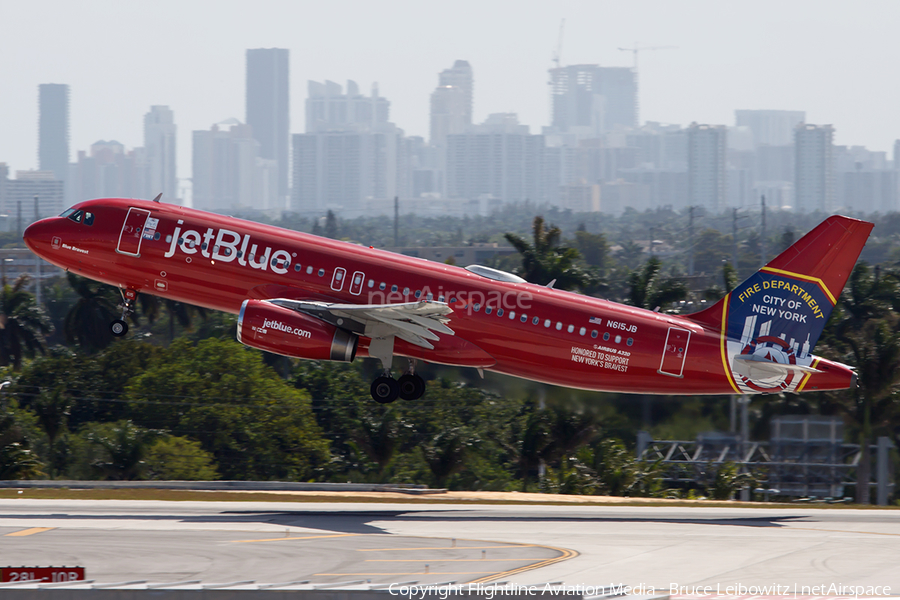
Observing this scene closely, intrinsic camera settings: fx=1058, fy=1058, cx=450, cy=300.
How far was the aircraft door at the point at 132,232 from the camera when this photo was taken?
128 ft

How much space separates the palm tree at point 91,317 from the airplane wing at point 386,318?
62842 millimetres

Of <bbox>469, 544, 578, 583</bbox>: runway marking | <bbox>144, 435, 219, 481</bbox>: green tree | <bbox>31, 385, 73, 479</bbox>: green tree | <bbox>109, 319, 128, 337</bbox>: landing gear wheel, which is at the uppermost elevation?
<bbox>109, 319, 128, 337</bbox>: landing gear wheel

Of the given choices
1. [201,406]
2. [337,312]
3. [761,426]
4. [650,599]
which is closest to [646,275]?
[761,426]

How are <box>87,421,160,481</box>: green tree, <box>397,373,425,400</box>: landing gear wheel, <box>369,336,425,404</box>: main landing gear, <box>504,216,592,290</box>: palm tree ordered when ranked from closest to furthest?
<box>369,336,425,404</box>: main landing gear, <box>397,373,425,400</box>: landing gear wheel, <box>87,421,160,481</box>: green tree, <box>504,216,592,290</box>: palm tree

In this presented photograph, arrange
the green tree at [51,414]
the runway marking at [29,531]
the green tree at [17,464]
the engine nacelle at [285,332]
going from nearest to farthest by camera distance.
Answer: the runway marking at [29,531] < the engine nacelle at [285,332] < the green tree at [17,464] < the green tree at [51,414]

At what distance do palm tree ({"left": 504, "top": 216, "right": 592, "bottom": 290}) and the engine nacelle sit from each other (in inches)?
1648

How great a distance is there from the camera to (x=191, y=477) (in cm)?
6950

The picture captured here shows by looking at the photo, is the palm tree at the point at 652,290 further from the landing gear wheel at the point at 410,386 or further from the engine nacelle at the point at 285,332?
the engine nacelle at the point at 285,332

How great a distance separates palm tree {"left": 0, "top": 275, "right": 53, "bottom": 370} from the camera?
9688 centimetres

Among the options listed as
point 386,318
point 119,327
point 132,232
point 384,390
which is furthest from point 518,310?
point 119,327

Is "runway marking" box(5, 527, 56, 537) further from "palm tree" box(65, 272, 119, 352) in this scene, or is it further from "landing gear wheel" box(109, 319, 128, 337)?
"palm tree" box(65, 272, 119, 352)

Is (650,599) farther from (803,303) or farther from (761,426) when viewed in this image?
(761,426)

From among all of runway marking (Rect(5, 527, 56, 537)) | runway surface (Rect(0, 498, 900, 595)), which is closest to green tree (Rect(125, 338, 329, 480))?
runway surface (Rect(0, 498, 900, 595))

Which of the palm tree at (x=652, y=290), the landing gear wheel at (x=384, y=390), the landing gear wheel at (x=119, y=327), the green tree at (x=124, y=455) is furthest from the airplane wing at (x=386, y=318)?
the palm tree at (x=652, y=290)
